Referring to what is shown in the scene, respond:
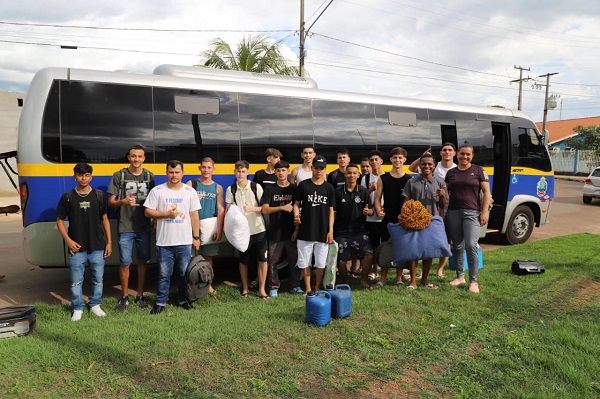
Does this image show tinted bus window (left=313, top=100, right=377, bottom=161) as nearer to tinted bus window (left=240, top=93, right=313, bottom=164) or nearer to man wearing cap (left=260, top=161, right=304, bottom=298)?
tinted bus window (left=240, top=93, right=313, bottom=164)

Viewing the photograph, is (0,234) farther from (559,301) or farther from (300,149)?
(559,301)

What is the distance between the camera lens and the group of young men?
464cm

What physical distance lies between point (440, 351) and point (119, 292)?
4482 millimetres

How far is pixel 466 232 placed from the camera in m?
5.47

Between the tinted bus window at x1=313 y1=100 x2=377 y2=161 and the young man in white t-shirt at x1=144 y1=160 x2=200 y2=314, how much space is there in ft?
8.51

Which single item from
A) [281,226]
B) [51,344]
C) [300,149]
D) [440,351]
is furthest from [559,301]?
[51,344]

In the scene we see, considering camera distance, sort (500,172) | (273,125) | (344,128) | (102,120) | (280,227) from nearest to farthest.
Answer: (102,120) < (280,227) < (273,125) < (344,128) < (500,172)

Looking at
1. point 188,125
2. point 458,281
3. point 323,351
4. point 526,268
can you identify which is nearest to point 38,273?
point 188,125

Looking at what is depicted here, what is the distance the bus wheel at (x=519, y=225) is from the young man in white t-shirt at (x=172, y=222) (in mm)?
7210

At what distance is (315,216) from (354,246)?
0.81m

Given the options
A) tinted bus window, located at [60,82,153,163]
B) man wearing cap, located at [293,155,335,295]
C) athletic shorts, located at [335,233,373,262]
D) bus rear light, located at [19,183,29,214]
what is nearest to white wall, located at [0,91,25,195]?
bus rear light, located at [19,183,29,214]

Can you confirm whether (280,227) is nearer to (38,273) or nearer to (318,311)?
(318,311)

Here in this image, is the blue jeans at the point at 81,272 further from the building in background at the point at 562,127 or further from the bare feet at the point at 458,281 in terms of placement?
the building in background at the point at 562,127

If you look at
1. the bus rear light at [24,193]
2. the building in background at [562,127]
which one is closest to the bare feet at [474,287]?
the bus rear light at [24,193]
